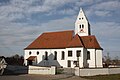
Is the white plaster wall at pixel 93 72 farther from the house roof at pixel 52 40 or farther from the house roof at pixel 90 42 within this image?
the house roof at pixel 52 40

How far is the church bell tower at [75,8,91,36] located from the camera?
5994 cm

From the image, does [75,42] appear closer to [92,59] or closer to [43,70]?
[92,59]

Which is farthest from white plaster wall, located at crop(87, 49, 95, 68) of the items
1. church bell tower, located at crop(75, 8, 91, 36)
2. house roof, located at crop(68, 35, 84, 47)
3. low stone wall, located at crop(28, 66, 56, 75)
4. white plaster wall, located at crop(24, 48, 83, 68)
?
low stone wall, located at crop(28, 66, 56, 75)

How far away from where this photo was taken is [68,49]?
53656 millimetres

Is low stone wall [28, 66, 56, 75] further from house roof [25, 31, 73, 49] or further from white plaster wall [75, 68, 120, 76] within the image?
house roof [25, 31, 73, 49]

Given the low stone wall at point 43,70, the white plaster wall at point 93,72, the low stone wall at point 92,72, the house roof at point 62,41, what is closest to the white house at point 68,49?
the house roof at point 62,41

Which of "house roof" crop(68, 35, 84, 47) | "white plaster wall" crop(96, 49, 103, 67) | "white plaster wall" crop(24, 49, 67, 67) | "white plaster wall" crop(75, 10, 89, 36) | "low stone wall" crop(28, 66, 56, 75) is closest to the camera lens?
"low stone wall" crop(28, 66, 56, 75)

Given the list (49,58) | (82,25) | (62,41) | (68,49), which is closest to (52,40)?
(62,41)

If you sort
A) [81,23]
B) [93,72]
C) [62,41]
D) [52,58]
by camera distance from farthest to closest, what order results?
[81,23]
[62,41]
[52,58]
[93,72]

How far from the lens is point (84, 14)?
2420 inches

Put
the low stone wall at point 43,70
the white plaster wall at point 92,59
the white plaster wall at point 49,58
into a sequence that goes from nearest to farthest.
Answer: the low stone wall at point 43,70 → the white plaster wall at point 92,59 → the white plaster wall at point 49,58

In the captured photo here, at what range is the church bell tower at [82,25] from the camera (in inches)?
2360

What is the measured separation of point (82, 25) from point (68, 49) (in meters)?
10.3

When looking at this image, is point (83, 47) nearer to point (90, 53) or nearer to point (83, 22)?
point (90, 53)
